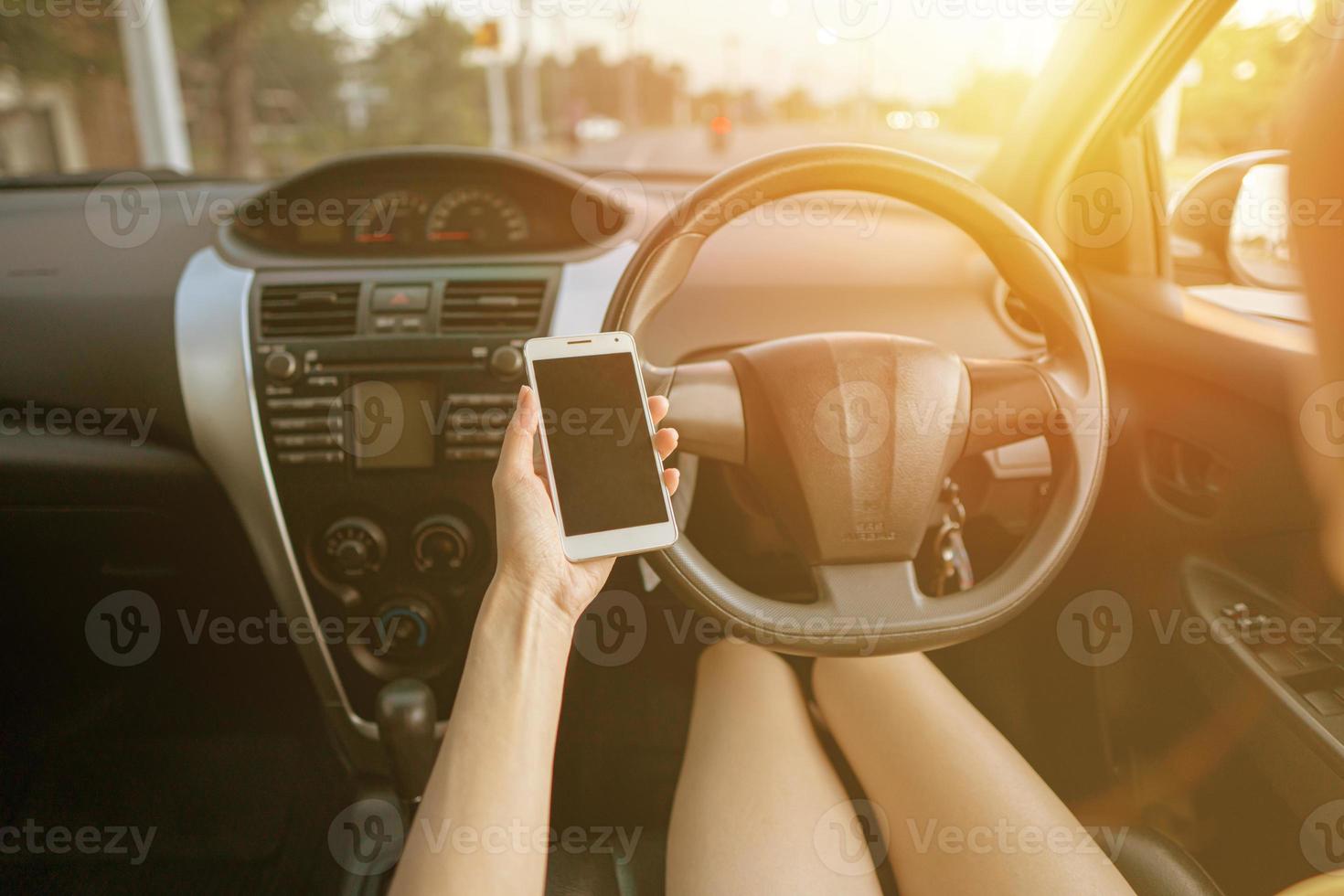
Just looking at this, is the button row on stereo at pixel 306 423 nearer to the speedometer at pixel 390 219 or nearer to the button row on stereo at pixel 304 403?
the button row on stereo at pixel 304 403

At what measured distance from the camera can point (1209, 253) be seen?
1.92 metres

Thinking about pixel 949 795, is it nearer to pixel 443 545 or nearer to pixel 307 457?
pixel 443 545

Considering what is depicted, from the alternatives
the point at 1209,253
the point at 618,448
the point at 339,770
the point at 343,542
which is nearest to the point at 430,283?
the point at 343,542

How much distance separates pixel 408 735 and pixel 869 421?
3.47 ft

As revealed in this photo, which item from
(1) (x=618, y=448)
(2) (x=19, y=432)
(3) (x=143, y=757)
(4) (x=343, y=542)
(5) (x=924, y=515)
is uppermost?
(1) (x=618, y=448)

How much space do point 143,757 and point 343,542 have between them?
2.92 feet

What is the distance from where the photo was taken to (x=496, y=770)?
0.89 m

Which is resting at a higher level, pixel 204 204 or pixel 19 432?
pixel 204 204

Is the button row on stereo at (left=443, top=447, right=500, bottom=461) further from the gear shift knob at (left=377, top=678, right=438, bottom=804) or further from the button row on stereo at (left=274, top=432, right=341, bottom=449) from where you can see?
the gear shift knob at (left=377, top=678, right=438, bottom=804)

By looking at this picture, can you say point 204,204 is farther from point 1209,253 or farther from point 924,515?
point 1209,253

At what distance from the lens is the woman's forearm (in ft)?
2.71

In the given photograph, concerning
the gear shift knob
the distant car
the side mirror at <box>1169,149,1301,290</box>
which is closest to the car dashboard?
the gear shift knob

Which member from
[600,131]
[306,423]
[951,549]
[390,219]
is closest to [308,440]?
[306,423]

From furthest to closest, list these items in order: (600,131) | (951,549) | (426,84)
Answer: (600,131) < (426,84) < (951,549)
